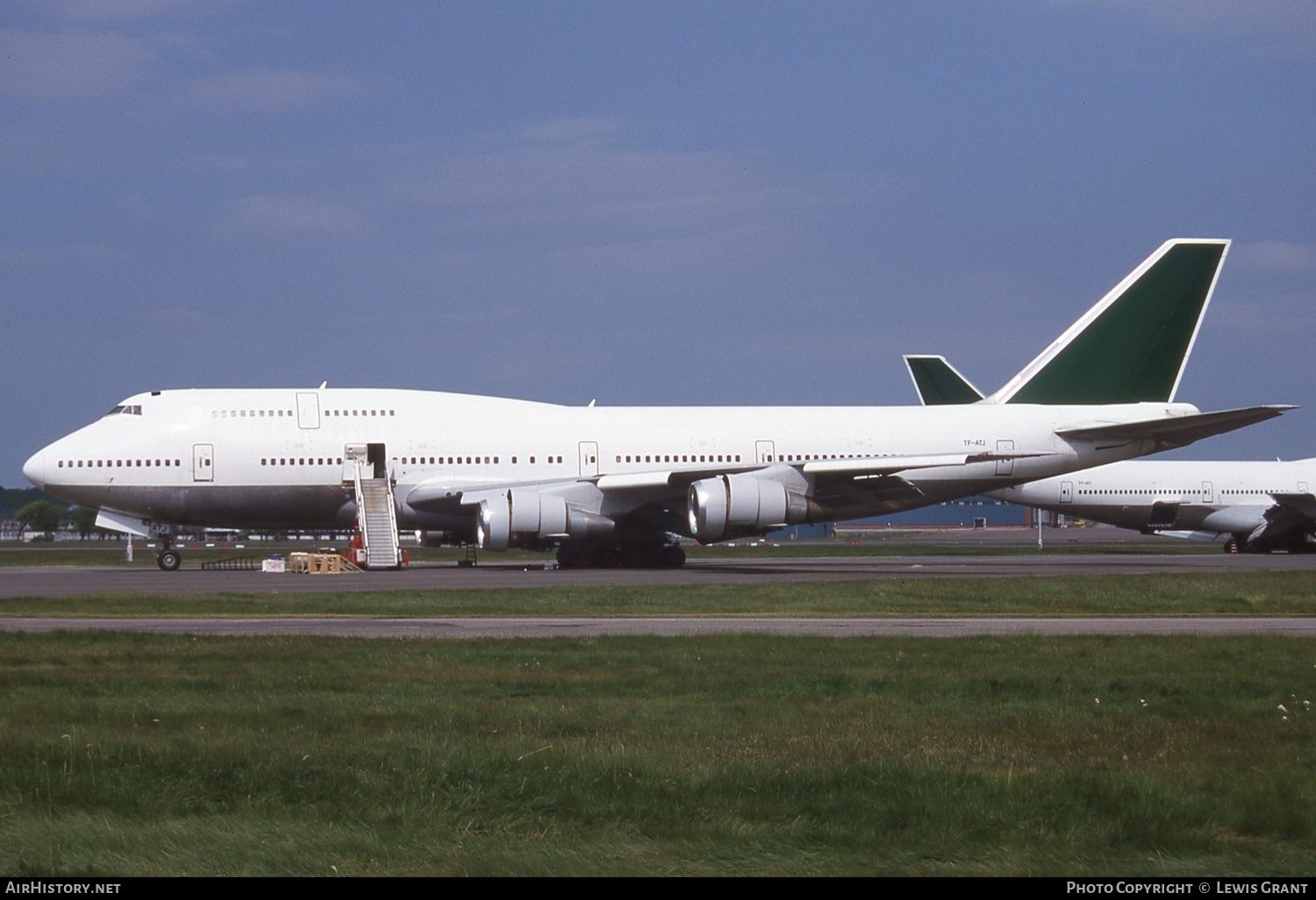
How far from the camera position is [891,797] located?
7.94 metres

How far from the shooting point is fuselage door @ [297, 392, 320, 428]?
37469 millimetres

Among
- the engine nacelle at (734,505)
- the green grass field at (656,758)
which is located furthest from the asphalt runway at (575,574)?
the green grass field at (656,758)

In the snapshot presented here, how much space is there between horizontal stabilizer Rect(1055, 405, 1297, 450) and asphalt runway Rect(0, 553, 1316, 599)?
356cm

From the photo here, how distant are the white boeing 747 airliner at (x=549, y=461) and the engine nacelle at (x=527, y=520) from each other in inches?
1.7

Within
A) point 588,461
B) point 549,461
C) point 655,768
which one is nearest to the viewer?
point 655,768

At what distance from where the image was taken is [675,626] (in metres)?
19.5

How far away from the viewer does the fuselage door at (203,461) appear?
36812mm

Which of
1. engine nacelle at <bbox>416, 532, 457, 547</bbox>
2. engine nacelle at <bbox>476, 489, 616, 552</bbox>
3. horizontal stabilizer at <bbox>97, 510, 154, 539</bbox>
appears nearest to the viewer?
engine nacelle at <bbox>476, 489, 616, 552</bbox>

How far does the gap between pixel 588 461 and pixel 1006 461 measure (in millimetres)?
11715

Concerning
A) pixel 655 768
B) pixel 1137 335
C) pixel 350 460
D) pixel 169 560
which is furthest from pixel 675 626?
pixel 1137 335

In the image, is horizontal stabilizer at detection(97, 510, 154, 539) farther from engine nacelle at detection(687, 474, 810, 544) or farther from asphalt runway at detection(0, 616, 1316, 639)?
asphalt runway at detection(0, 616, 1316, 639)

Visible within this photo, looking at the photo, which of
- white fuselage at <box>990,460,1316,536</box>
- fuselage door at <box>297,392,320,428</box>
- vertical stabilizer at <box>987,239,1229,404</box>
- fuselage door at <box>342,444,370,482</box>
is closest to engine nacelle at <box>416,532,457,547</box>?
fuselage door at <box>342,444,370,482</box>

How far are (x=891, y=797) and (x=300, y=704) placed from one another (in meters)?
5.38

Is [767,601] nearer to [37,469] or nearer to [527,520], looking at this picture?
[527,520]
